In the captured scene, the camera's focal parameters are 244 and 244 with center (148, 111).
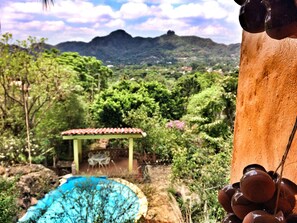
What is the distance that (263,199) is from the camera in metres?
0.43

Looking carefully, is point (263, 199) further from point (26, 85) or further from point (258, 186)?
point (26, 85)

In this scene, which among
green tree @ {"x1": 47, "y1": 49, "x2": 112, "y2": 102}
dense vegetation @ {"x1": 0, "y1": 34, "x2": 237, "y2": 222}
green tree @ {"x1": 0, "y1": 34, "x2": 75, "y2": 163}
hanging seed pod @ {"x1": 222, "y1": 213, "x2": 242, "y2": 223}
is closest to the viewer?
hanging seed pod @ {"x1": 222, "y1": 213, "x2": 242, "y2": 223}

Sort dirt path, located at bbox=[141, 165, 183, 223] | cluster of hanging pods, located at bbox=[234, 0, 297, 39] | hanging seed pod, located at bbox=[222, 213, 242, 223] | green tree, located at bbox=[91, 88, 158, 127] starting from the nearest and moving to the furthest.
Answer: cluster of hanging pods, located at bbox=[234, 0, 297, 39] → hanging seed pod, located at bbox=[222, 213, 242, 223] → dirt path, located at bbox=[141, 165, 183, 223] → green tree, located at bbox=[91, 88, 158, 127]

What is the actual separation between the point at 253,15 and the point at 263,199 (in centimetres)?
34

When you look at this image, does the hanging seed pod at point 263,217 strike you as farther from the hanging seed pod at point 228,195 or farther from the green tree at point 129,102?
the green tree at point 129,102

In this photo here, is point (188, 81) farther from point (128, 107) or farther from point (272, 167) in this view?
point (272, 167)

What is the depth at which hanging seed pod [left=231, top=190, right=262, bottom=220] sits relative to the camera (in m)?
0.45

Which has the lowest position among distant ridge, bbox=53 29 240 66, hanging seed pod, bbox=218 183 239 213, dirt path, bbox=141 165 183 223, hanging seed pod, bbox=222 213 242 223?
dirt path, bbox=141 165 183 223

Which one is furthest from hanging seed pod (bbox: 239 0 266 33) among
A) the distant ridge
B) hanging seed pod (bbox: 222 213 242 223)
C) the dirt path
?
the distant ridge

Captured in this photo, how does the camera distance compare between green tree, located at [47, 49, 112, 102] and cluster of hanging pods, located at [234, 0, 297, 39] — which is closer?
cluster of hanging pods, located at [234, 0, 297, 39]

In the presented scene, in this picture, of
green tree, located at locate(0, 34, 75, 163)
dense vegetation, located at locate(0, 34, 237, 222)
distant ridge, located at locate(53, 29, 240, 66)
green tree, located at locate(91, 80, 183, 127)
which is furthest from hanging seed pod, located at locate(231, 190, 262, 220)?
distant ridge, located at locate(53, 29, 240, 66)

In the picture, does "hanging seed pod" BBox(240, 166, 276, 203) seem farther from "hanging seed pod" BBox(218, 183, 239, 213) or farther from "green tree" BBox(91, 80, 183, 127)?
"green tree" BBox(91, 80, 183, 127)

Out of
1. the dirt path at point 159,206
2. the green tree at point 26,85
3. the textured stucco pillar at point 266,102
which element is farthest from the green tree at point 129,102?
the textured stucco pillar at point 266,102

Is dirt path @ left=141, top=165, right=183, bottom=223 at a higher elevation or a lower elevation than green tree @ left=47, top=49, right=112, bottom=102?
lower
